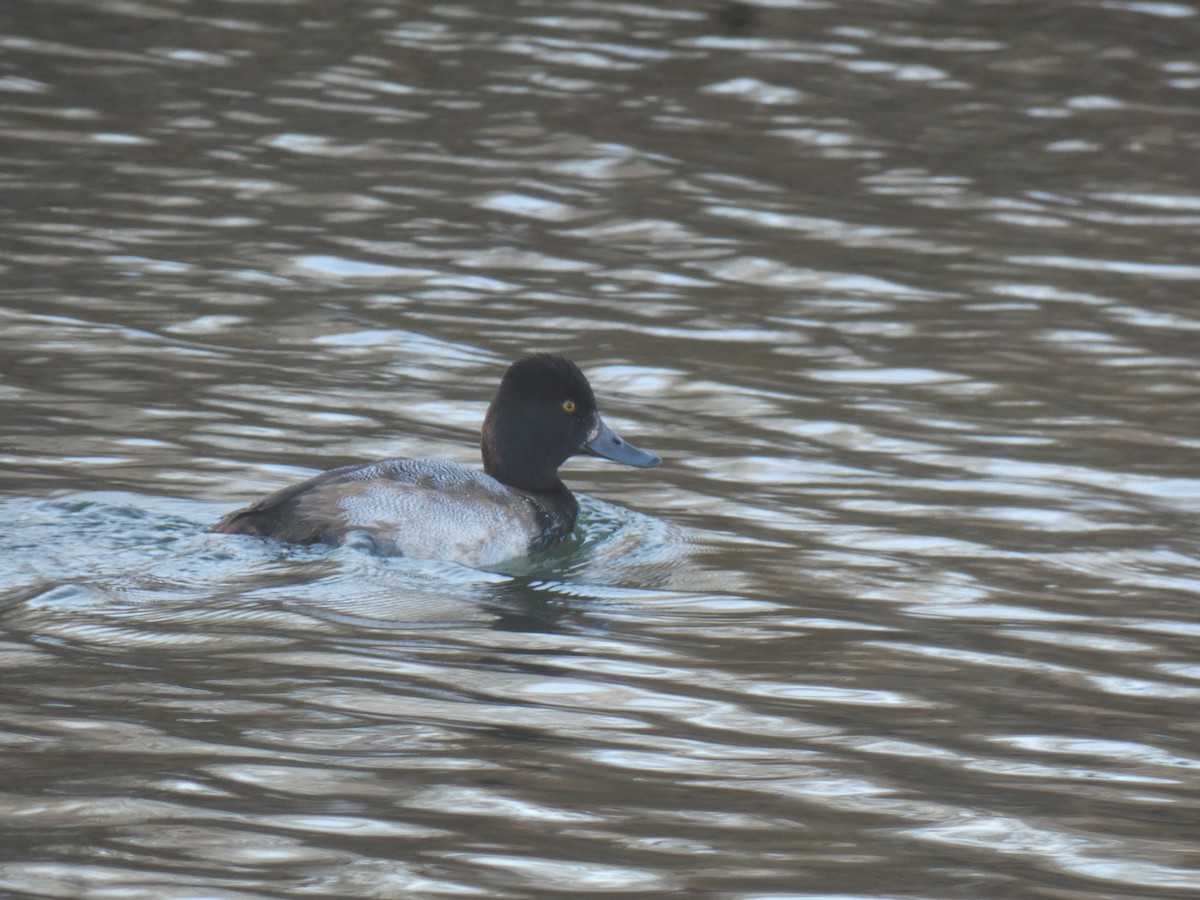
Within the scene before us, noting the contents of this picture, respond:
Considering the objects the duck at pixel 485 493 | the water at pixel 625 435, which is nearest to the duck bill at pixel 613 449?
the duck at pixel 485 493

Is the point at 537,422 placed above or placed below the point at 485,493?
above

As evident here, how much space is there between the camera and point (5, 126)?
1276 centimetres

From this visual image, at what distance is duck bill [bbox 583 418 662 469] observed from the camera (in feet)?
25.5

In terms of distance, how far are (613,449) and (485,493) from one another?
771 millimetres

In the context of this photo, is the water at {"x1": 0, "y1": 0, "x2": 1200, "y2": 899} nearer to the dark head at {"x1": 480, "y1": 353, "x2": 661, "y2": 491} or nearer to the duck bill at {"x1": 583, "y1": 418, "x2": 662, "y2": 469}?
the duck bill at {"x1": 583, "y1": 418, "x2": 662, "y2": 469}

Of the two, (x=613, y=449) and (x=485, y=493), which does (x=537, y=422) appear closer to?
(x=613, y=449)

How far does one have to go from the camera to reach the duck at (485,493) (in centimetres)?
666

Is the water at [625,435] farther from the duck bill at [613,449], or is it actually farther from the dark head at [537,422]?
the dark head at [537,422]

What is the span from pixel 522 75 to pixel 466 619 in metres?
8.82

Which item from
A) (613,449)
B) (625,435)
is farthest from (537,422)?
(625,435)

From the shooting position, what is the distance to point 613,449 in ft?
25.6

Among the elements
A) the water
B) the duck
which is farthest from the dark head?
the water

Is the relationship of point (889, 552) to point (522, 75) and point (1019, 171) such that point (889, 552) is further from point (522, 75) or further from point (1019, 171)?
point (522, 75)

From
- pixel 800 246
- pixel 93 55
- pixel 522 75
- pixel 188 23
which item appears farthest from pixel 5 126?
pixel 800 246
